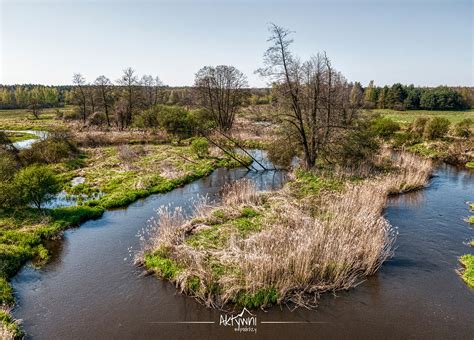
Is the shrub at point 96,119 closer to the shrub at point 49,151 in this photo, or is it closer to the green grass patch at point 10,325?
the shrub at point 49,151

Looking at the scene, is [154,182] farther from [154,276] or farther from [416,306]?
[416,306]

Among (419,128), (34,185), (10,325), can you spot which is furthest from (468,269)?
(419,128)

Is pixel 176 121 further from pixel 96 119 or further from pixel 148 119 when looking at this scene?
pixel 96 119

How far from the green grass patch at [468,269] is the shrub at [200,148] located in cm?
2293

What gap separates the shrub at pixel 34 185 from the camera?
15531 millimetres


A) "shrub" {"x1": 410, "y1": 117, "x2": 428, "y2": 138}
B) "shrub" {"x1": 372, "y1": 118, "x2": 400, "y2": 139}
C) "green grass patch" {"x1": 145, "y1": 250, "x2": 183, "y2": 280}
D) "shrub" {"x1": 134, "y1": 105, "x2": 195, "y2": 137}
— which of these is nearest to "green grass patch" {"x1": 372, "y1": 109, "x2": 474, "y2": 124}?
"shrub" {"x1": 410, "y1": 117, "x2": 428, "y2": 138}

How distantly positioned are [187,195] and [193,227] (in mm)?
7395

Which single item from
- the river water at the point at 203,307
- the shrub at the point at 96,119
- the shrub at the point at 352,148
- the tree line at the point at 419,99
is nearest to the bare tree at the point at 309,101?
the shrub at the point at 352,148

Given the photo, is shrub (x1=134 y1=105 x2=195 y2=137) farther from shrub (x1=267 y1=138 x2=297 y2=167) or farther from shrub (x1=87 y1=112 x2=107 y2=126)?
shrub (x1=267 y1=138 x2=297 y2=167)

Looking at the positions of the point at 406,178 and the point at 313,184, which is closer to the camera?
the point at 313,184

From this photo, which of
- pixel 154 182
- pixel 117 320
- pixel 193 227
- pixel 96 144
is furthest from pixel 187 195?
pixel 96 144

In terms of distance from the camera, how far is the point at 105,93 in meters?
54.2

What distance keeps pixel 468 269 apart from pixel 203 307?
365 inches

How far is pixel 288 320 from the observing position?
9.12 m
